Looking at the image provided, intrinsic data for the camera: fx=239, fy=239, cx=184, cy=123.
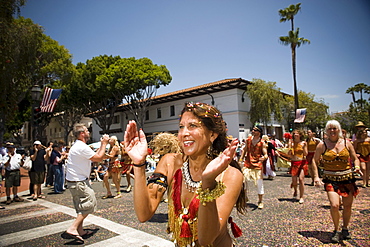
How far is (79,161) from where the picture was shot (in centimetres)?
472

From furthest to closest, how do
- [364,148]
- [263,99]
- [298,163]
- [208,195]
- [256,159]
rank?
[263,99] → [364,148] → [298,163] → [256,159] → [208,195]

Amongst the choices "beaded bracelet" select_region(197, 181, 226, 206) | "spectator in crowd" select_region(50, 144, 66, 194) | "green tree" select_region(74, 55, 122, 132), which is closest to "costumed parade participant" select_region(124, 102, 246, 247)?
"beaded bracelet" select_region(197, 181, 226, 206)

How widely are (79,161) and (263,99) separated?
2443cm

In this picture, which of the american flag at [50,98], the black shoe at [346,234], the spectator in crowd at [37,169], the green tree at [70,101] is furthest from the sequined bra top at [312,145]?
the green tree at [70,101]

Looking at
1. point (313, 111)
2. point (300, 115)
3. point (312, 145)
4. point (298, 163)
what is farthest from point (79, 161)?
point (313, 111)

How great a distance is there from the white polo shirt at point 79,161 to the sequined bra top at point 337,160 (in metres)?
4.38

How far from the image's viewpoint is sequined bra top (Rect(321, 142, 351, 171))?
166 inches

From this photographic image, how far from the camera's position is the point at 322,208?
5.97 m

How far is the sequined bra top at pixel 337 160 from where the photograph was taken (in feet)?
13.8

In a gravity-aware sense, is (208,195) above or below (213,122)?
below

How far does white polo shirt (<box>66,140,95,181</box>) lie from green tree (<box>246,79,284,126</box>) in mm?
24197

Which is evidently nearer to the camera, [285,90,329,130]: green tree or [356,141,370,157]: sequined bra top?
A: [356,141,370,157]: sequined bra top

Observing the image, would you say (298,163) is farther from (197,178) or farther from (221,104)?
(221,104)

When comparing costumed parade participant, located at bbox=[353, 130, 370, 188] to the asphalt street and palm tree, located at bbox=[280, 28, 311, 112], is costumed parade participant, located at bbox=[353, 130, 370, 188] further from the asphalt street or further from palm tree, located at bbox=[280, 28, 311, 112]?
palm tree, located at bbox=[280, 28, 311, 112]
